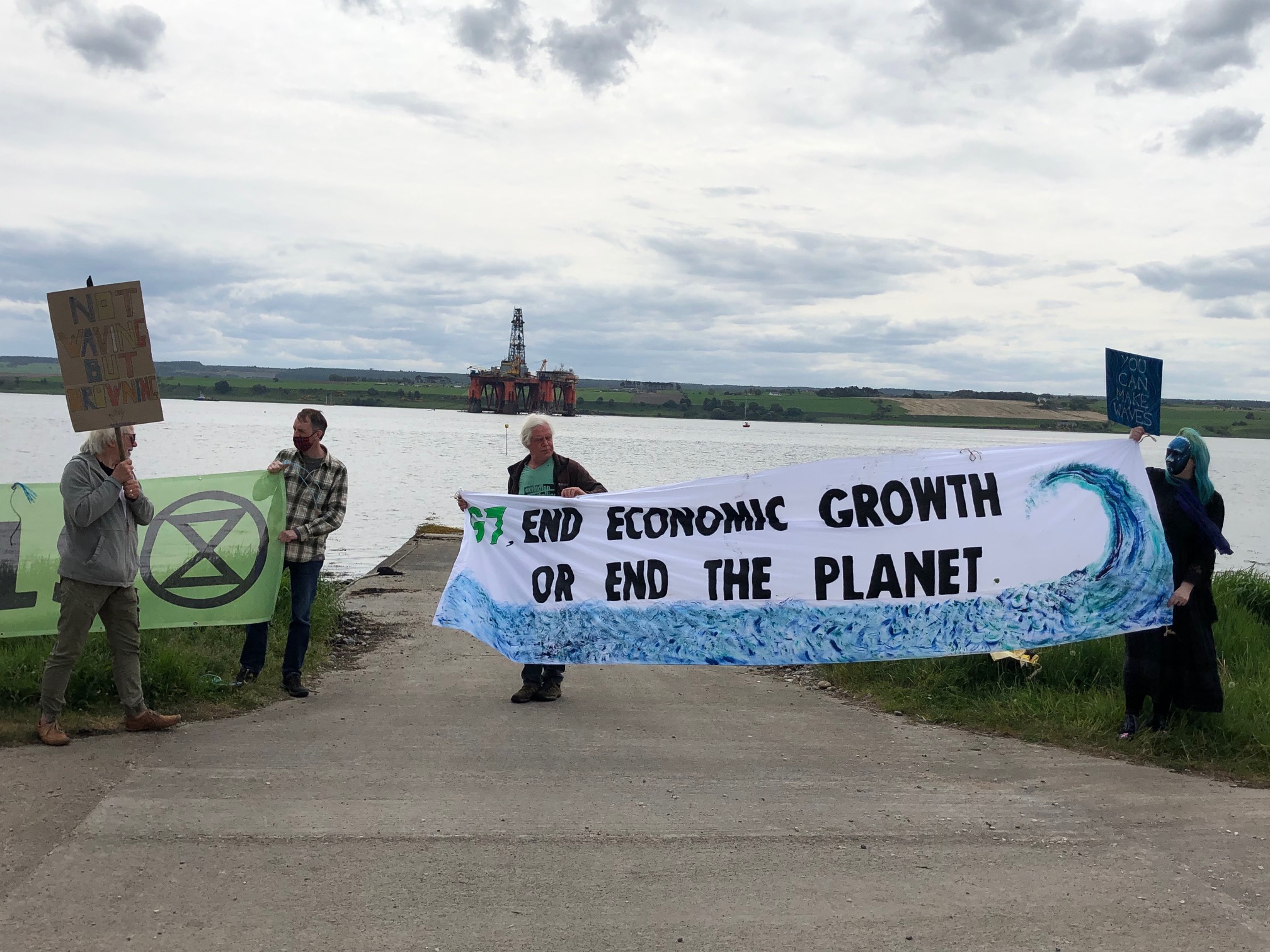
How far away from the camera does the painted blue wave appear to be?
294 inches

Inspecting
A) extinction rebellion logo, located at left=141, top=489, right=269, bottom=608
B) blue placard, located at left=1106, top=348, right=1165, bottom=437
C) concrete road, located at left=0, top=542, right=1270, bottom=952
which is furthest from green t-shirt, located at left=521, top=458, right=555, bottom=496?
blue placard, located at left=1106, top=348, right=1165, bottom=437

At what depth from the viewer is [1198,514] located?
702 centimetres

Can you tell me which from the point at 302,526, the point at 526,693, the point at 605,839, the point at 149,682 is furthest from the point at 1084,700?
the point at 149,682

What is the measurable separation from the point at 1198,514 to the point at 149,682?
23.6 ft

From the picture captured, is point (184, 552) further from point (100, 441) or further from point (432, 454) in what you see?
point (432, 454)

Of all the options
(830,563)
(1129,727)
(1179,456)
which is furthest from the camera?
(830,563)

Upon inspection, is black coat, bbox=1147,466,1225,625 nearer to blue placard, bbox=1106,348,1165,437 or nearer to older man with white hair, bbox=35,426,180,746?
blue placard, bbox=1106,348,1165,437

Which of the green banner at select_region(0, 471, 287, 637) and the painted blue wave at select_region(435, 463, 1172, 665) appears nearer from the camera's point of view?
the painted blue wave at select_region(435, 463, 1172, 665)

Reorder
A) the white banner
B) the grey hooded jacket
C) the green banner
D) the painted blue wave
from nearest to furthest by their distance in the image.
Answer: the grey hooded jacket → the painted blue wave → the white banner → the green banner

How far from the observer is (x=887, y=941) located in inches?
169

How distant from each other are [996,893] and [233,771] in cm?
415

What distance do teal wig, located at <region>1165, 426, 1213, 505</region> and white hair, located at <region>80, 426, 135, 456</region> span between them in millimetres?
6930

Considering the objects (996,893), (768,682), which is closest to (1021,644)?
(768,682)

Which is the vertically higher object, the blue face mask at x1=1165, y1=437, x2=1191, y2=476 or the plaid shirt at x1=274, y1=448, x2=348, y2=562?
the blue face mask at x1=1165, y1=437, x2=1191, y2=476
